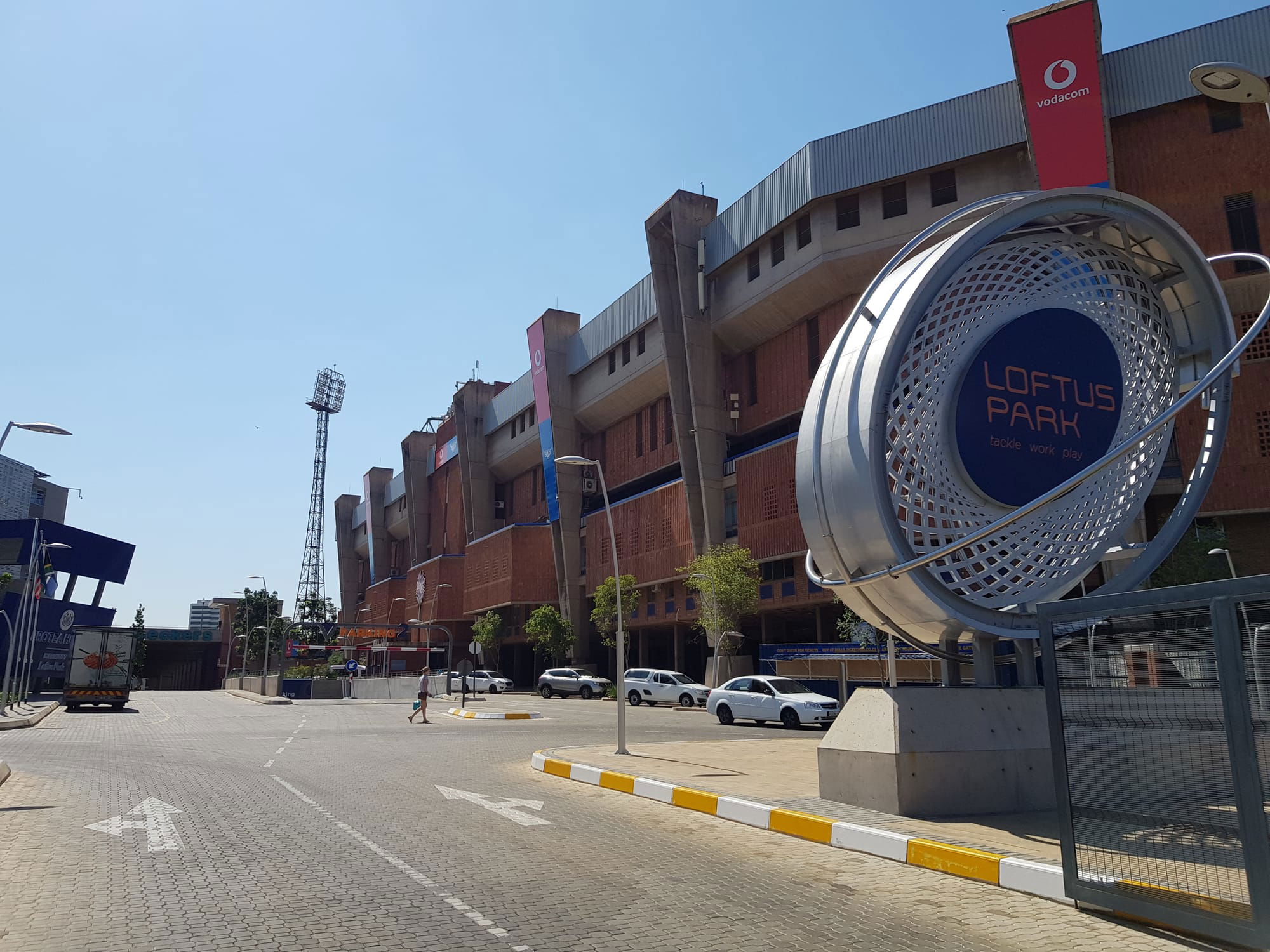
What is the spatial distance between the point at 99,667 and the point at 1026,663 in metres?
37.5

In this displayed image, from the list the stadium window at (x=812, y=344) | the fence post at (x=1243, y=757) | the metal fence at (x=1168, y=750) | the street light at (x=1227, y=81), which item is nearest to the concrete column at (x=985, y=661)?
the metal fence at (x=1168, y=750)

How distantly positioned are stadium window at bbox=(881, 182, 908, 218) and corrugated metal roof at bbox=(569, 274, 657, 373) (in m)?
14.6

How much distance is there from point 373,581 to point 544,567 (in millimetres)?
50357

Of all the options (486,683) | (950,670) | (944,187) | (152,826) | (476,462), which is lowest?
(152,826)

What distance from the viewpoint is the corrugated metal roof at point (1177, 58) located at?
108 ft

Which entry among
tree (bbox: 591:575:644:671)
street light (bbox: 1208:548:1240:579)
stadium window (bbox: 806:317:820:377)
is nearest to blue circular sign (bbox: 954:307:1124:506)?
street light (bbox: 1208:548:1240:579)

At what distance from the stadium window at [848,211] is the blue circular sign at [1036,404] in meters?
28.8

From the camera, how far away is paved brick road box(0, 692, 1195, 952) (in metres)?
5.75

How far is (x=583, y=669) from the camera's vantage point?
59.5 meters

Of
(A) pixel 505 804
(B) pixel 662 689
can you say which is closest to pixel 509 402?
(B) pixel 662 689

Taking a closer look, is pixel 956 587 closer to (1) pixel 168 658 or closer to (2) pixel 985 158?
(2) pixel 985 158

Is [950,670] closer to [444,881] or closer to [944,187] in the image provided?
[444,881]

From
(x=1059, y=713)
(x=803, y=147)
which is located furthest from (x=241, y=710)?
(x=1059, y=713)

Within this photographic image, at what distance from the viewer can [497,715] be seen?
31.7 m
